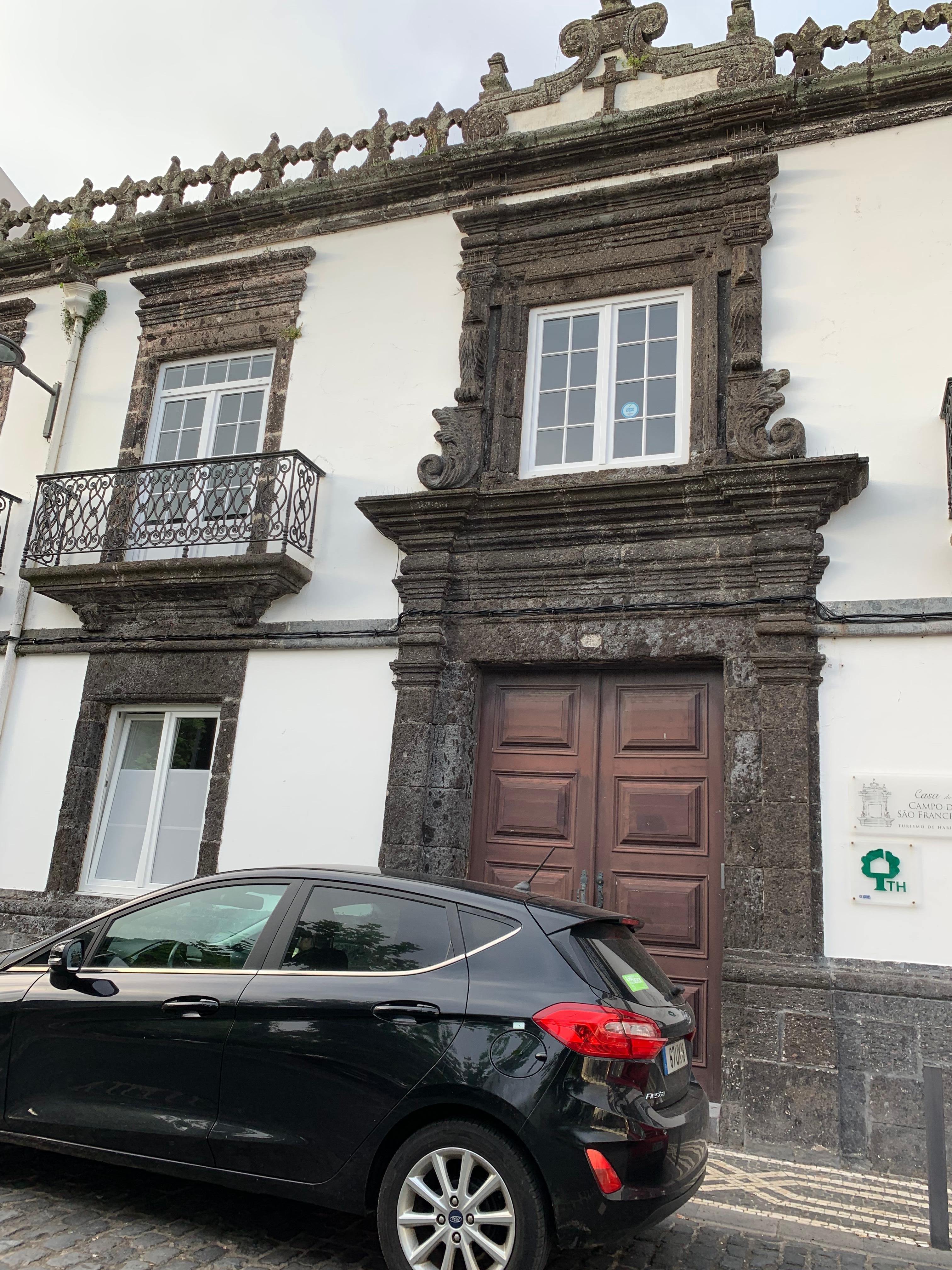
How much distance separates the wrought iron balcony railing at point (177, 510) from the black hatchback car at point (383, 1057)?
12.9 ft

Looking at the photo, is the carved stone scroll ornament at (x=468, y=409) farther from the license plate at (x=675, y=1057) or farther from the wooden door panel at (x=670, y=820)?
the license plate at (x=675, y=1057)

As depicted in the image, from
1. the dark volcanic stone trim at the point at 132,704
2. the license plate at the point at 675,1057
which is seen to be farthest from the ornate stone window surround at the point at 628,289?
the license plate at the point at 675,1057

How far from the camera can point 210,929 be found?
3.83m

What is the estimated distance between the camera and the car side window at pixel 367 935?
3.46m

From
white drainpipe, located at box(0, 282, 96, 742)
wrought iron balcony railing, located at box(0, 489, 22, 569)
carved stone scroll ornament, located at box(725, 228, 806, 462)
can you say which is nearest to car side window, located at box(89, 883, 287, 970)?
carved stone scroll ornament, located at box(725, 228, 806, 462)

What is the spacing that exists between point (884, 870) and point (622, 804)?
5.47 feet

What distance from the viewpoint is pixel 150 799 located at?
7.82 metres

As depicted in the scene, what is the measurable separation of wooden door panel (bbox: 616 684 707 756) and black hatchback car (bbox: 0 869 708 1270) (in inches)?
108

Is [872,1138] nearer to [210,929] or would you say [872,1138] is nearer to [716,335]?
[210,929]

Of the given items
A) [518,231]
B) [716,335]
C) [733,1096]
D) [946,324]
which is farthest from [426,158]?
[733,1096]

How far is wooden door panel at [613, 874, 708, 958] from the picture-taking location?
20.3 ft

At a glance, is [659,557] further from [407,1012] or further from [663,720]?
[407,1012]

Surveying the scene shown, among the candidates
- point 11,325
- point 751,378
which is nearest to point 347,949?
point 751,378

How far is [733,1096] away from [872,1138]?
72 cm
